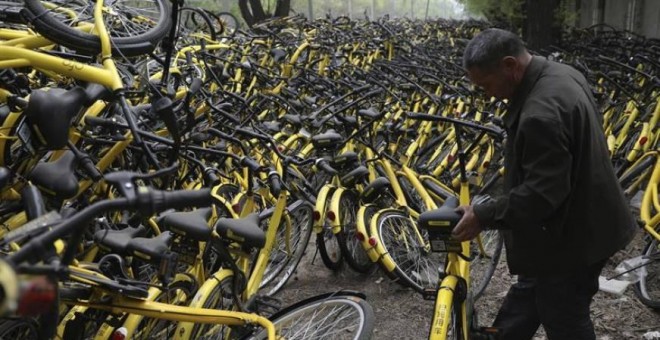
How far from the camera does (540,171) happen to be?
218 cm

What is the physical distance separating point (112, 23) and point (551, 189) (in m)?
2.74

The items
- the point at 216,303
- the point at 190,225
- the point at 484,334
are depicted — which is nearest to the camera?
the point at 190,225

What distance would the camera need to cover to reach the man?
2.18 metres

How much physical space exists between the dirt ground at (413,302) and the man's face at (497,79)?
186 centimetres

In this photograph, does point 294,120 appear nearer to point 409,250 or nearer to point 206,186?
point 409,250

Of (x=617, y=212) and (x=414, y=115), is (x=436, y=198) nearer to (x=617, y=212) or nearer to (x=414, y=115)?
(x=414, y=115)

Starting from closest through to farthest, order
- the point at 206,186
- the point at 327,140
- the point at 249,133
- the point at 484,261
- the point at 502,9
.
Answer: the point at 206,186 → the point at 249,133 → the point at 484,261 → the point at 327,140 → the point at 502,9

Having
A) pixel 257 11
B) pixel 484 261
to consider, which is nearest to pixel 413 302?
pixel 484 261

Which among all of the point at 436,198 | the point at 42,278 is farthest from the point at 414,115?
the point at 42,278

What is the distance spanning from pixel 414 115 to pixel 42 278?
2398 mm

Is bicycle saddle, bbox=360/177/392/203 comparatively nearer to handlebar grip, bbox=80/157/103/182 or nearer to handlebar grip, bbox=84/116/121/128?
handlebar grip, bbox=84/116/121/128

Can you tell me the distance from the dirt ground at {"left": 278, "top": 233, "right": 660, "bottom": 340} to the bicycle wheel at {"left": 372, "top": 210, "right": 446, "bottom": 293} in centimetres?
17

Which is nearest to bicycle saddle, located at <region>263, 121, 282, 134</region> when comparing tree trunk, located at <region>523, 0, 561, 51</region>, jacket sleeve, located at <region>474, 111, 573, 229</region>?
jacket sleeve, located at <region>474, 111, 573, 229</region>

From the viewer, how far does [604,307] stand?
3889 millimetres
